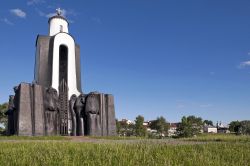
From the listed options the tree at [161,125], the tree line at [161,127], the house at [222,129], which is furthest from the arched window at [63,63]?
the house at [222,129]

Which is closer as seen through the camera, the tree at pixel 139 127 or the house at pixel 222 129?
the tree at pixel 139 127

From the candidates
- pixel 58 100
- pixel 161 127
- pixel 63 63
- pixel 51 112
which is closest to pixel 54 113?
pixel 51 112

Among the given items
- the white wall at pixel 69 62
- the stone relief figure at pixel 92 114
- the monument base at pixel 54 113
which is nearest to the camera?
the monument base at pixel 54 113

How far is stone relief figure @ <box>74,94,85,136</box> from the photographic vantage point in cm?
2803

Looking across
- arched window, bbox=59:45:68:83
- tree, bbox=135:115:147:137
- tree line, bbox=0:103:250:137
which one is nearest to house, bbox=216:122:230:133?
tree line, bbox=0:103:250:137

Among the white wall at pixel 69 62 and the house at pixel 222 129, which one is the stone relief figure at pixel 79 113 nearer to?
the white wall at pixel 69 62

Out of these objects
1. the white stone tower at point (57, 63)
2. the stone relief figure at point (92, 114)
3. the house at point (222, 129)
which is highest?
the white stone tower at point (57, 63)

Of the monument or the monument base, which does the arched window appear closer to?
the monument

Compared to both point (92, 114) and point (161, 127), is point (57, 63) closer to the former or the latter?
point (92, 114)

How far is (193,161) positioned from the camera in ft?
21.2

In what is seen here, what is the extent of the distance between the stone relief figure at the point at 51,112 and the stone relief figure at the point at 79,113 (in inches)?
67.1

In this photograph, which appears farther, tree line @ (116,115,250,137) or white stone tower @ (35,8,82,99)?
tree line @ (116,115,250,137)

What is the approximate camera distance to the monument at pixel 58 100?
25.1 metres

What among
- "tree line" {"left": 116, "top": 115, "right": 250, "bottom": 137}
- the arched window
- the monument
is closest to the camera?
the monument
